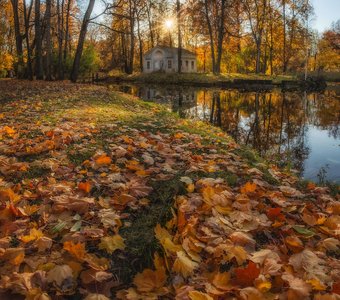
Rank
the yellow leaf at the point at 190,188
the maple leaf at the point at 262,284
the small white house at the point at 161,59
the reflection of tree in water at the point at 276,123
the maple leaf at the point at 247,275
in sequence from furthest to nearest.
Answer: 1. the small white house at the point at 161,59
2. the reflection of tree in water at the point at 276,123
3. the yellow leaf at the point at 190,188
4. the maple leaf at the point at 247,275
5. the maple leaf at the point at 262,284

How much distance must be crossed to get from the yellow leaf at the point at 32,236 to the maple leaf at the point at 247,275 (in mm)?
1341

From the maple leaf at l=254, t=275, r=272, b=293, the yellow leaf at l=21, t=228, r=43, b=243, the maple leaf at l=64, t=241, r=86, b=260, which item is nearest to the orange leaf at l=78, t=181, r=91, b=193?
the yellow leaf at l=21, t=228, r=43, b=243

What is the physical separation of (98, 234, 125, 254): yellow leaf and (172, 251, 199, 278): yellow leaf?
0.44 m

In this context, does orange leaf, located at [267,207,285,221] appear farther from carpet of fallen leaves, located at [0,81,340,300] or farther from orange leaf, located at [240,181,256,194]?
orange leaf, located at [240,181,256,194]

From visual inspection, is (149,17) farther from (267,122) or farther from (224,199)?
(224,199)

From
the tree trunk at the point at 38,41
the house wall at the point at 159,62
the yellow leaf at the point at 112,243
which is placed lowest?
the yellow leaf at the point at 112,243

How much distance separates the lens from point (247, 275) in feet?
6.48

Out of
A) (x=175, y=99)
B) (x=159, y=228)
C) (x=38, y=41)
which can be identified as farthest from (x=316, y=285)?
(x=38, y=41)

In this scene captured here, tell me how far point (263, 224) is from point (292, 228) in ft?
0.81

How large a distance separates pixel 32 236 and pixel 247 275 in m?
1.43

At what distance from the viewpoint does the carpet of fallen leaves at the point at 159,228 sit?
1.94m

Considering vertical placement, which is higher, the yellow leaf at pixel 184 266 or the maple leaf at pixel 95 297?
the yellow leaf at pixel 184 266

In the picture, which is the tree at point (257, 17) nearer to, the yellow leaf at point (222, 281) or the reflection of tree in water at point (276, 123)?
the reflection of tree in water at point (276, 123)

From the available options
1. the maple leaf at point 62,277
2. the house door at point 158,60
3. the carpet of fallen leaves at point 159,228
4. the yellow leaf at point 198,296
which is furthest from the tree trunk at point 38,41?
the house door at point 158,60
